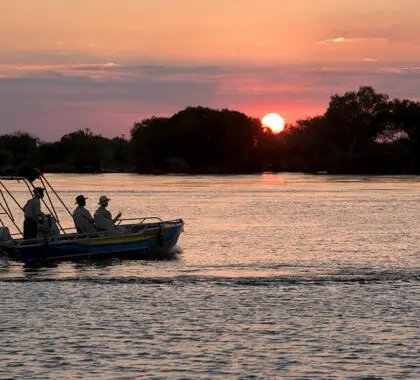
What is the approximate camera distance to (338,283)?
28453 millimetres

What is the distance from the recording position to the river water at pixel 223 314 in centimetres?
1761

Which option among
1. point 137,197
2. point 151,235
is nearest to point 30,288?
point 151,235

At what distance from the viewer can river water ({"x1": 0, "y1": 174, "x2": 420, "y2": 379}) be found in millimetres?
17609

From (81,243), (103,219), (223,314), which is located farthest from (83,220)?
(223,314)

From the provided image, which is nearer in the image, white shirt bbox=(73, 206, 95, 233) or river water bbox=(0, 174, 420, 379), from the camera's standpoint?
river water bbox=(0, 174, 420, 379)

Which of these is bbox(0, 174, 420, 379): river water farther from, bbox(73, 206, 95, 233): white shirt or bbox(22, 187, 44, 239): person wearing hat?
bbox(22, 187, 44, 239): person wearing hat

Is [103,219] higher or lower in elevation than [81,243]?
higher

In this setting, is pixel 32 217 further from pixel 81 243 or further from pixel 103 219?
pixel 103 219

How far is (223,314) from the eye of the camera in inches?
902

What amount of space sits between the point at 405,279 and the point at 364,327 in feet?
28.5

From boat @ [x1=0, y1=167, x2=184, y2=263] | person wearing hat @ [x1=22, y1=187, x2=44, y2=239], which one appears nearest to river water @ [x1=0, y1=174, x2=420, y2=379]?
boat @ [x1=0, y1=167, x2=184, y2=263]

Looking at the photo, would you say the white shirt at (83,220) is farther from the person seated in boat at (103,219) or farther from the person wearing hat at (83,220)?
the person seated in boat at (103,219)

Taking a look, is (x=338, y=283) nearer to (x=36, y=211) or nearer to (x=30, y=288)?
(x=30, y=288)

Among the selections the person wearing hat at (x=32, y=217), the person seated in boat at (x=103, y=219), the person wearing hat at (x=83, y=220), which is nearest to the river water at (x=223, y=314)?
the person wearing hat at (x=83, y=220)
